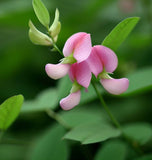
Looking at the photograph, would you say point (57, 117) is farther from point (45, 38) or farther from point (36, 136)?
point (45, 38)

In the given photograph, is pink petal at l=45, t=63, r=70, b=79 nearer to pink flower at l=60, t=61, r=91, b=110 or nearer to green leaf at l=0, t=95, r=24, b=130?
pink flower at l=60, t=61, r=91, b=110

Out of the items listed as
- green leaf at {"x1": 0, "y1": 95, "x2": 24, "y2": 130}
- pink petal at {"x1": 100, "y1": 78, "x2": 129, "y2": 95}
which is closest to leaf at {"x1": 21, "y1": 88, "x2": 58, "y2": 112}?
Result: green leaf at {"x1": 0, "y1": 95, "x2": 24, "y2": 130}

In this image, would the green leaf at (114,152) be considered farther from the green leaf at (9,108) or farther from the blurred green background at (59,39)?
the blurred green background at (59,39)

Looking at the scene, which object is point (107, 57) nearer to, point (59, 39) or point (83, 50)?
point (83, 50)

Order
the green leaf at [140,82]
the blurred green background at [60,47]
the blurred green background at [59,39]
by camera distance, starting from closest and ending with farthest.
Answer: the green leaf at [140,82]
the blurred green background at [60,47]
the blurred green background at [59,39]

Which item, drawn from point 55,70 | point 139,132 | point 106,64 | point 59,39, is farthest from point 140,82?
point 59,39

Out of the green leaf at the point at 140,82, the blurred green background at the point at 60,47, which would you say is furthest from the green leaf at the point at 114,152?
the blurred green background at the point at 60,47
